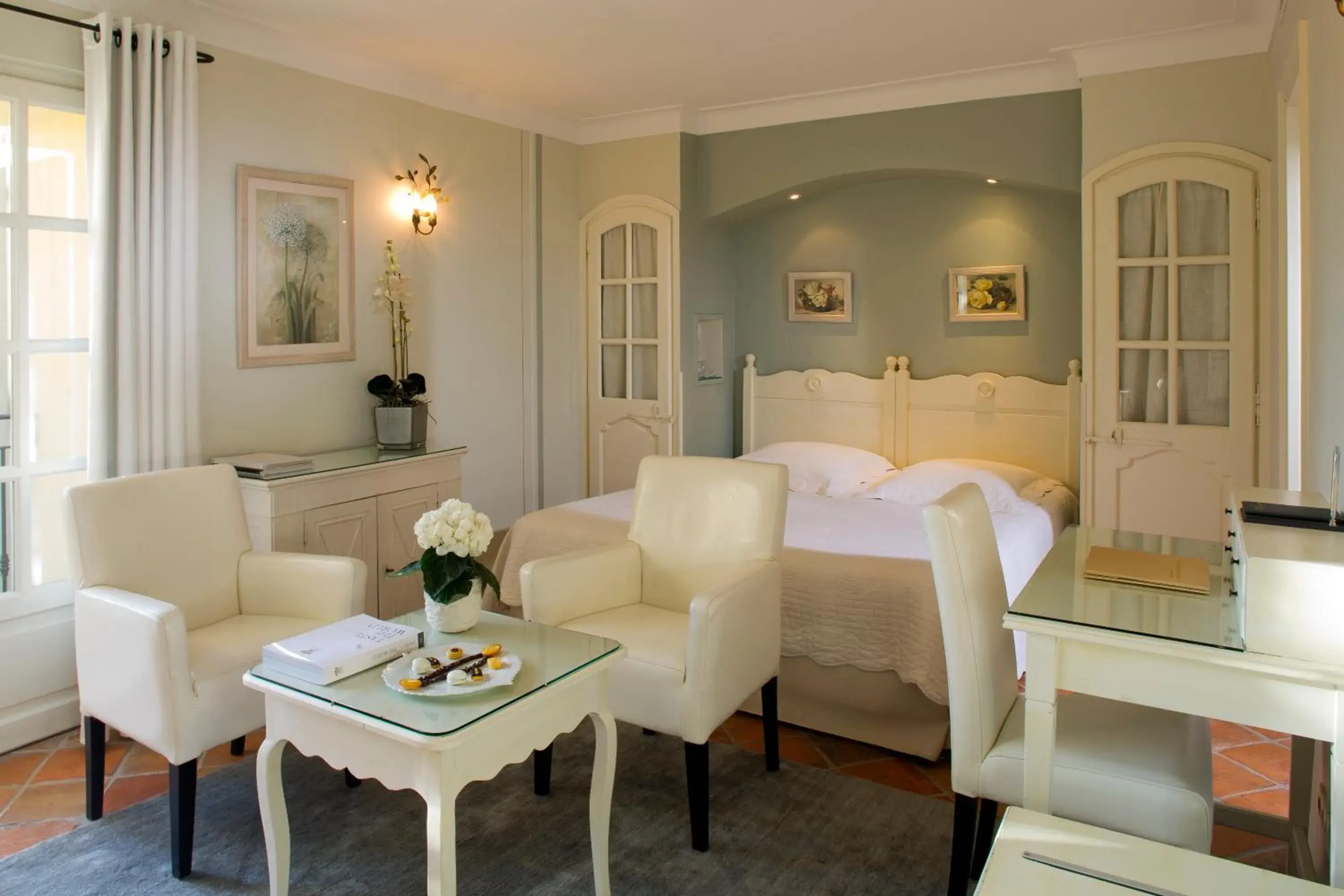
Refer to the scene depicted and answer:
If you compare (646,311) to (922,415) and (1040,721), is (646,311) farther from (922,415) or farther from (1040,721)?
(1040,721)

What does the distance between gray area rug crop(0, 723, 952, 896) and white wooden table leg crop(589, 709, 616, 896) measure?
4.4 inches

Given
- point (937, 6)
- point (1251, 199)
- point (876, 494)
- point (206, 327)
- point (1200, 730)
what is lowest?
point (1200, 730)

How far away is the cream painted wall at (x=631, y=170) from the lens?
5.28m

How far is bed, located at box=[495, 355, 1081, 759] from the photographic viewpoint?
310 cm

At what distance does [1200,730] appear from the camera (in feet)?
6.81

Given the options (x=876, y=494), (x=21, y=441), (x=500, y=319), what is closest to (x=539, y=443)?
(x=500, y=319)

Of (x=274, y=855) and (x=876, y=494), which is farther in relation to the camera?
(x=876, y=494)

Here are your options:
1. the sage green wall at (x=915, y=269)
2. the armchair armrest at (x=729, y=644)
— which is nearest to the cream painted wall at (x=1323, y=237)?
the armchair armrest at (x=729, y=644)

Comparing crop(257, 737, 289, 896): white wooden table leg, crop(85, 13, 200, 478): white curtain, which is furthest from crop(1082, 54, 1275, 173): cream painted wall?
crop(257, 737, 289, 896): white wooden table leg

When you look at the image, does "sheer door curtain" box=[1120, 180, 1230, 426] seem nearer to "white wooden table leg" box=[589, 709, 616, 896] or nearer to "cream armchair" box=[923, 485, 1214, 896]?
"cream armchair" box=[923, 485, 1214, 896]

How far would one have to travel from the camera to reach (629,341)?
5.50 metres

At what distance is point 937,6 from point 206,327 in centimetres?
298

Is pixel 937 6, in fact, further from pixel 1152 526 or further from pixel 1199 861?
pixel 1199 861

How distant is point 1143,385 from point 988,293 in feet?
3.61
